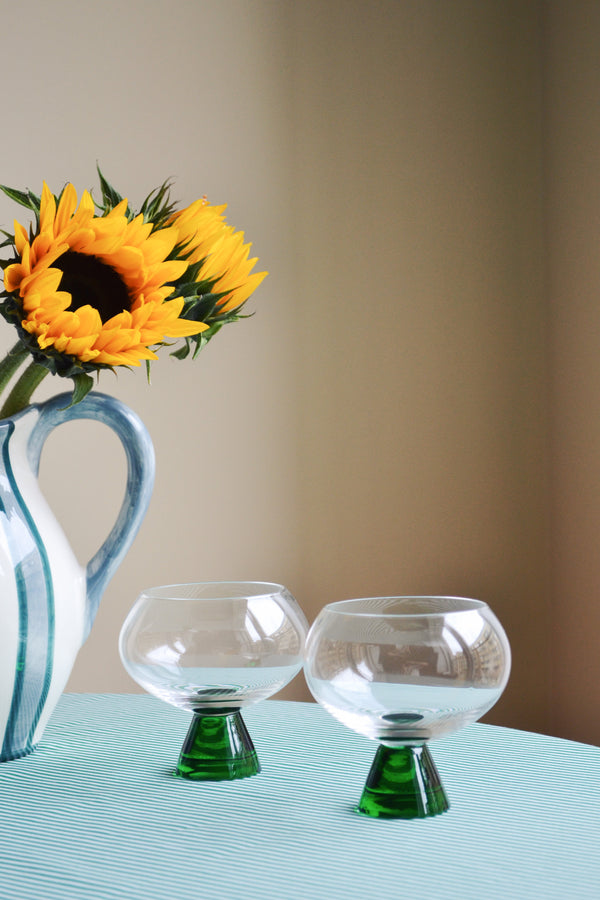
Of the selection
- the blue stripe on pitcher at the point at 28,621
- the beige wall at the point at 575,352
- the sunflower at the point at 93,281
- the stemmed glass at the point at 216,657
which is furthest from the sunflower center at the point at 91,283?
the beige wall at the point at 575,352

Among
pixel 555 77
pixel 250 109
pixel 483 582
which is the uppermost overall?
pixel 555 77

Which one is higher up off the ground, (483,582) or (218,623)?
(218,623)

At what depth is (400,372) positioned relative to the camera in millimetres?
2105

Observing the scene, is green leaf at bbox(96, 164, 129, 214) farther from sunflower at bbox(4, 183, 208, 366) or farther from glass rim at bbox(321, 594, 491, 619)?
glass rim at bbox(321, 594, 491, 619)

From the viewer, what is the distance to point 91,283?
0.76m

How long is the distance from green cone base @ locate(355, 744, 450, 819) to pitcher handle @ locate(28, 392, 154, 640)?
31 centimetres

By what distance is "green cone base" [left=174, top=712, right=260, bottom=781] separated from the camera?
0.69 m

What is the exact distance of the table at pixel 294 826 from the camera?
510 millimetres

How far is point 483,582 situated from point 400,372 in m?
0.54

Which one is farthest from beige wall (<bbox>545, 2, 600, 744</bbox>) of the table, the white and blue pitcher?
the white and blue pitcher

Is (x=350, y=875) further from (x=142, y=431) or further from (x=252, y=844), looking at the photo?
(x=142, y=431)

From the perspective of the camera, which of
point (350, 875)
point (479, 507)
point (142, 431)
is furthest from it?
point (479, 507)

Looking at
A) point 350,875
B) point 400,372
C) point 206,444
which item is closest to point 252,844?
point 350,875

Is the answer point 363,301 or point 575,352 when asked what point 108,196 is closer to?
point 363,301
